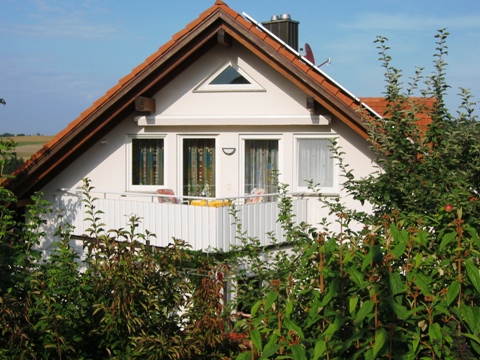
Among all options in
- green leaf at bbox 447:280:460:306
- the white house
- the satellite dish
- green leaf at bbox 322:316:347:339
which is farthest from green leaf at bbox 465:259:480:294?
the satellite dish

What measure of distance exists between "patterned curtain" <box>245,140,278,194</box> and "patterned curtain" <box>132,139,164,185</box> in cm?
182

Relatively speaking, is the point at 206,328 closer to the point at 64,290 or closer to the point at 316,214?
the point at 64,290

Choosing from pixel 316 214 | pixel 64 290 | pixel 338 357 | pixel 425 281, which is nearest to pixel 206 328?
pixel 64 290

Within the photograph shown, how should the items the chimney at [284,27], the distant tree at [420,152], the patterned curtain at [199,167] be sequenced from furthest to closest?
the chimney at [284,27], the patterned curtain at [199,167], the distant tree at [420,152]

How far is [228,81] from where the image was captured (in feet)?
42.5

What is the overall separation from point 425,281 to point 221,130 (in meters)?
9.04

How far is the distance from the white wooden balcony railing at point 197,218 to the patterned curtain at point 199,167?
2.14 feet

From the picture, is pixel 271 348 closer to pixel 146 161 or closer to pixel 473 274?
pixel 473 274

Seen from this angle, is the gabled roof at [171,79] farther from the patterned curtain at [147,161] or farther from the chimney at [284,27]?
the chimney at [284,27]

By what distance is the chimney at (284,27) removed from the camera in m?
15.2

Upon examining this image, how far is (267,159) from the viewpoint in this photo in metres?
12.9

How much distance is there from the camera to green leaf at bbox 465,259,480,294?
4051mm

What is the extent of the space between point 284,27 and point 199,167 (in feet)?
13.8

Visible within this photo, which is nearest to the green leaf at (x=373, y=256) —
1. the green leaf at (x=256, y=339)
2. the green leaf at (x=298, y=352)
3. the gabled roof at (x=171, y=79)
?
the green leaf at (x=298, y=352)
